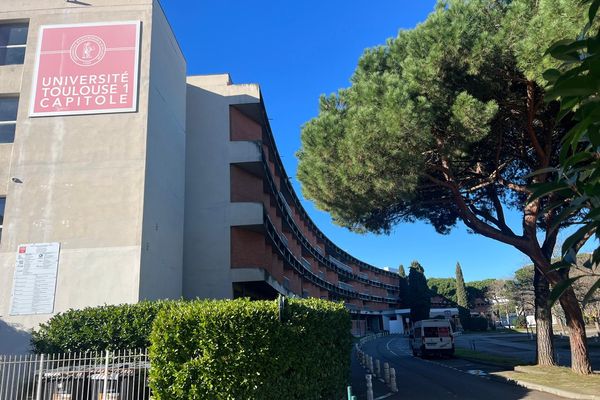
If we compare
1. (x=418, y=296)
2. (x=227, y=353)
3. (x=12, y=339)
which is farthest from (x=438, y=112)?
(x=418, y=296)

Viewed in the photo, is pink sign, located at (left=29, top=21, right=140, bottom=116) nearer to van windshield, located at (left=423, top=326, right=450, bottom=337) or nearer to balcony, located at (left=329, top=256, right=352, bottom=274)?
van windshield, located at (left=423, top=326, right=450, bottom=337)

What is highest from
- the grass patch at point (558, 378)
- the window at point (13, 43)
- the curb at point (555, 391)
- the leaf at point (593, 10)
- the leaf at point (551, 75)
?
the window at point (13, 43)

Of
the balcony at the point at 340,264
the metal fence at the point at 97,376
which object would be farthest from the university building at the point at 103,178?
the balcony at the point at 340,264

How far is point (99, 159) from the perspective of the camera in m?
16.5

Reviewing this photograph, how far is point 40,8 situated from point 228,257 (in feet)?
40.2

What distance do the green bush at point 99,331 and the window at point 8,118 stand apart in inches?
317

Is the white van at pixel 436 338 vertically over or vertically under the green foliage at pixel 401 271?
under

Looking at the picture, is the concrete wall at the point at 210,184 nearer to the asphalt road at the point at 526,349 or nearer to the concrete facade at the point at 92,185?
the concrete facade at the point at 92,185

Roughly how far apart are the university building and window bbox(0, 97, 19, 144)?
5 cm

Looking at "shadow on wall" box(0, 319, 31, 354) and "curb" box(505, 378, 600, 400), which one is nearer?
"curb" box(505, 378, 600, 400)

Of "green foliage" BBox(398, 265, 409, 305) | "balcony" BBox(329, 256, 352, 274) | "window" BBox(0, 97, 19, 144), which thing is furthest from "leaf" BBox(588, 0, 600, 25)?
"green foliage" BBox(398, 265, 409, 305)

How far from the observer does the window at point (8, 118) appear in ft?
56.5

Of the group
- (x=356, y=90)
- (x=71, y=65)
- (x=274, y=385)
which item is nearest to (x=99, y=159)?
(x=71, y=65)

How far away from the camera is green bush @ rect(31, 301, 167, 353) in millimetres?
12383
